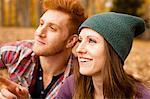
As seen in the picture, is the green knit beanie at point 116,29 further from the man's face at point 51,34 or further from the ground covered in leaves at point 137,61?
the man's face at point 51,34

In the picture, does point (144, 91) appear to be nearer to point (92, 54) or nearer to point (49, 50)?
point (92, 54)

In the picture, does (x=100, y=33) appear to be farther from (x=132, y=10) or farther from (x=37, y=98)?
(x=132, y=10)

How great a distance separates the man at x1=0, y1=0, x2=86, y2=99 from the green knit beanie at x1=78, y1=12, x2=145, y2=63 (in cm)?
81

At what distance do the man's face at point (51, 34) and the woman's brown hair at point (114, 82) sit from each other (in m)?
0.69

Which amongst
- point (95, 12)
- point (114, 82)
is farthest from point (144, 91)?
point (95, 12)

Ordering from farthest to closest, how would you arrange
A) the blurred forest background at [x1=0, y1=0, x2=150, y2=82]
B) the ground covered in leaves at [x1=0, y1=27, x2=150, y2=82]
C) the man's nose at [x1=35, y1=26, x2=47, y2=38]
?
the blurred forest background at [x1=0, y1=0, x2=150, y2=82] < the ground covered in leaves at [x1=0, y1=27, x2=150, y2=82] < the man's nose at [x1=35, y1=26, x2=47, y2=38]

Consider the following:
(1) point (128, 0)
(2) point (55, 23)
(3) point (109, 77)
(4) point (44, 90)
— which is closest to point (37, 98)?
(4) point (44, 90)

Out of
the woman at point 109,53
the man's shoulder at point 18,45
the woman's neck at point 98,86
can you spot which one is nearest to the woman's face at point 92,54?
the woman at point 109,53

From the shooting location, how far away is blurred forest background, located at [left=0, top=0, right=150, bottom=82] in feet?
37.8

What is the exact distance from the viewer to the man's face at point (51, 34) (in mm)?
4168

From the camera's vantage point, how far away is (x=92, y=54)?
135 inches

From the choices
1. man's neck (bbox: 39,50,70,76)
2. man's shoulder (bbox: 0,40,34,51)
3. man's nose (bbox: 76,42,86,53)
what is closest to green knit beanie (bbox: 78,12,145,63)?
man's nose (bbox: 76,42,86,53)

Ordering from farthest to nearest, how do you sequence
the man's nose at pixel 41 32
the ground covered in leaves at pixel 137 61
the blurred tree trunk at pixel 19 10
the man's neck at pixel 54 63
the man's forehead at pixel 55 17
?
the blurred tree trunk at pixel 19 10
the ground covered in leaves at pixel 137 61
the man's neck at pixel 54 63
the man's forehead at pixel 55 17
the man's nose at pixel 41 32

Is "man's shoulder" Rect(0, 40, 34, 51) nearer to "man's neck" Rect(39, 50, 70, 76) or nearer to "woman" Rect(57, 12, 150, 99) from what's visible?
"man's neck" Rect(39, 50, 70, 76)
